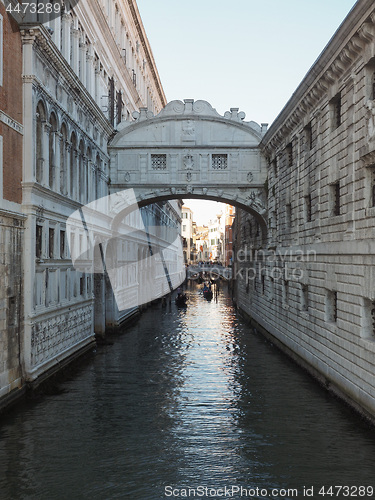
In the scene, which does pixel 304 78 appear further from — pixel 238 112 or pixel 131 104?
pixel 131 104

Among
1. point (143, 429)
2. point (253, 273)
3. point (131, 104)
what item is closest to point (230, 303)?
point (253, 273)

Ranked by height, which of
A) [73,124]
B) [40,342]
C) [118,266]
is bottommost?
Answer: [40,342]

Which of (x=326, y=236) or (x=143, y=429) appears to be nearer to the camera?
(x=143, y=429)

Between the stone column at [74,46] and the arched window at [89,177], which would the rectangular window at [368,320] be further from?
the stone column at [74,46]

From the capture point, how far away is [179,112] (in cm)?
2589

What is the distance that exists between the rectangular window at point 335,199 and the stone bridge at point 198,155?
983cm

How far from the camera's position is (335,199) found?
16.1 m

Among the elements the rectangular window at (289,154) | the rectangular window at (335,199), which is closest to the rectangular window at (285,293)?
the rectangular window at (289,154)

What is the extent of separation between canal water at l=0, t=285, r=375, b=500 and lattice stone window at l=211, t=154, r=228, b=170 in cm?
980

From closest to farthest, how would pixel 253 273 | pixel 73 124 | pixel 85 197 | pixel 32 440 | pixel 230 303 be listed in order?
pixel 32 440
pixel 73 124
pixel 85 197
pixel 253 273
pixel 230 303

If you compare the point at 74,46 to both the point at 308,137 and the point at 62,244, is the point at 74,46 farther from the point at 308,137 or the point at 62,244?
the point at 308,137

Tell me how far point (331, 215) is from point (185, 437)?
7639 mm

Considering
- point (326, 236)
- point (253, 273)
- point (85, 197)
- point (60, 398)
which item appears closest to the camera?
point (60, 398)

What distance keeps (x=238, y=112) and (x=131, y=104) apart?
11.5 metres
